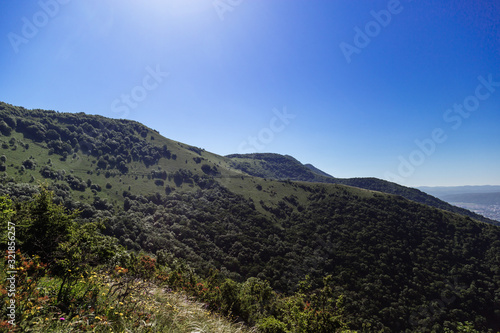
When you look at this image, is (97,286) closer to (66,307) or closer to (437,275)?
(66,307)

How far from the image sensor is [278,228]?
368ft

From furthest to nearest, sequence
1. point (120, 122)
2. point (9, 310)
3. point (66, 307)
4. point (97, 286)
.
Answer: point (120, 122) < point (97, 286) < point (66, 307) < point (9, 310)

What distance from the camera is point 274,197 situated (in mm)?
142375

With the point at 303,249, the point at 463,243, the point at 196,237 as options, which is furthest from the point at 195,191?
the point at 463,243

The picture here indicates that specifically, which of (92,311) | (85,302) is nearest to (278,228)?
(85,302)

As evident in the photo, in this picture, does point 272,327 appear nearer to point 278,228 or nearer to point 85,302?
point 85,302

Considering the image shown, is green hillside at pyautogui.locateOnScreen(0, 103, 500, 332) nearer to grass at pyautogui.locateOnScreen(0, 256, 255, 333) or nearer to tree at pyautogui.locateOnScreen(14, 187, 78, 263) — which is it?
tree at pyautogui.locateOnScreen(14, 187, 78, 263)

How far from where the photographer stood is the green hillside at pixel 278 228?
6956 centimetres

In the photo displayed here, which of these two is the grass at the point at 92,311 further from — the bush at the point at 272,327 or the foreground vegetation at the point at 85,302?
the bush at the point at 272,327

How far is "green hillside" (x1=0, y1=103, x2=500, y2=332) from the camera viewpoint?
2739 inches

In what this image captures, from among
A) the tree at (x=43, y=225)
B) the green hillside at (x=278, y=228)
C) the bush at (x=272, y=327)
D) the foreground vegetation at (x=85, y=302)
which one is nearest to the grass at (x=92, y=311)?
the foreground vegetation at (x=85, y=302)

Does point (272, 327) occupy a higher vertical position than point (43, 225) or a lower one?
lower

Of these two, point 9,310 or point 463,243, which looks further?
point 463,243

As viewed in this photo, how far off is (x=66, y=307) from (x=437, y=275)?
116 m
